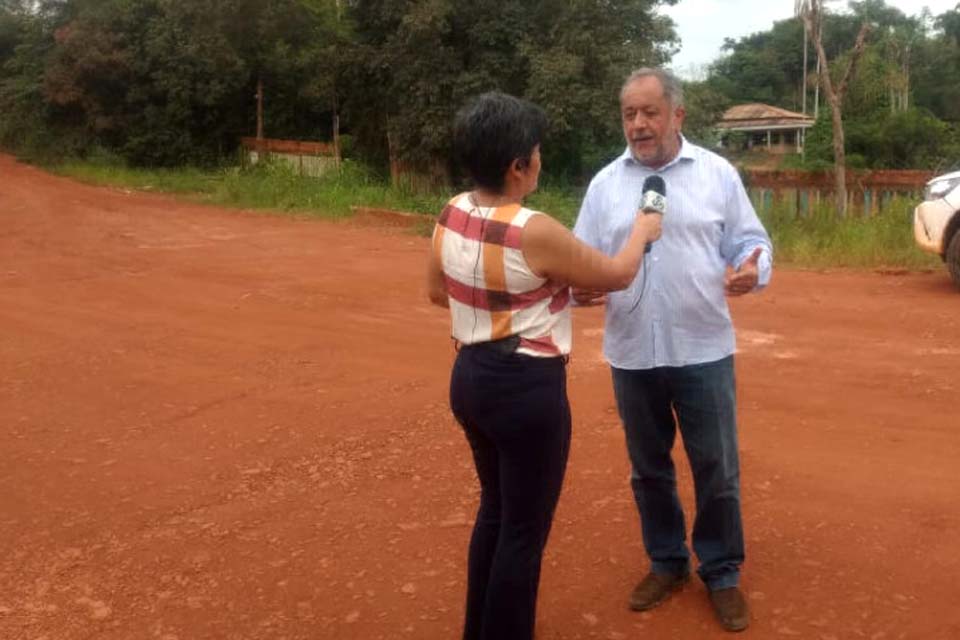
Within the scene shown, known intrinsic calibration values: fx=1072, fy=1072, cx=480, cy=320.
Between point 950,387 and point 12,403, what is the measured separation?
18.5ft

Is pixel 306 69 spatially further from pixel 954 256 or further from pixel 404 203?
pixel 954 256

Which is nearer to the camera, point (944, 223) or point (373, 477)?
point (373, 477)

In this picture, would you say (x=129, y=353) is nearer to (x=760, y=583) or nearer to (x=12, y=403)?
(x=12, y=403)

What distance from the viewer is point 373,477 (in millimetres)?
5086

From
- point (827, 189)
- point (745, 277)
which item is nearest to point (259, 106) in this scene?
point (827, 189)

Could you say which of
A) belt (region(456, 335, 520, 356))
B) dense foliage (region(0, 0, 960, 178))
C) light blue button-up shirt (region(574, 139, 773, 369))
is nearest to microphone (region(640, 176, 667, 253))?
light blue button-up shirt (region(574, 139, 773, 369))

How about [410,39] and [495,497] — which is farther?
[410,39]

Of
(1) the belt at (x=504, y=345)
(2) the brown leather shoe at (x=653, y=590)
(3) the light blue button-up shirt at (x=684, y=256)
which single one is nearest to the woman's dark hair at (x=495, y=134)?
(1) the belt at (x=504, y=345)

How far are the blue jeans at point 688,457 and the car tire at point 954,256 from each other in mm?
7071

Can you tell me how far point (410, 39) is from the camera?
63.6 feet

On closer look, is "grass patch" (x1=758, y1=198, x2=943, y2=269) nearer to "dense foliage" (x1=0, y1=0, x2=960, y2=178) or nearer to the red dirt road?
the red dirt road

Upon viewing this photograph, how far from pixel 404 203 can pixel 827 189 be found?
24.2 feet

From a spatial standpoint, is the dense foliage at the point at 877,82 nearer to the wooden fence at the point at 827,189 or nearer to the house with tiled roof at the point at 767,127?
the house with tiled roof at the point at 767,127

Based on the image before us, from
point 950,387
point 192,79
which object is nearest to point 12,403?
point 950,387
